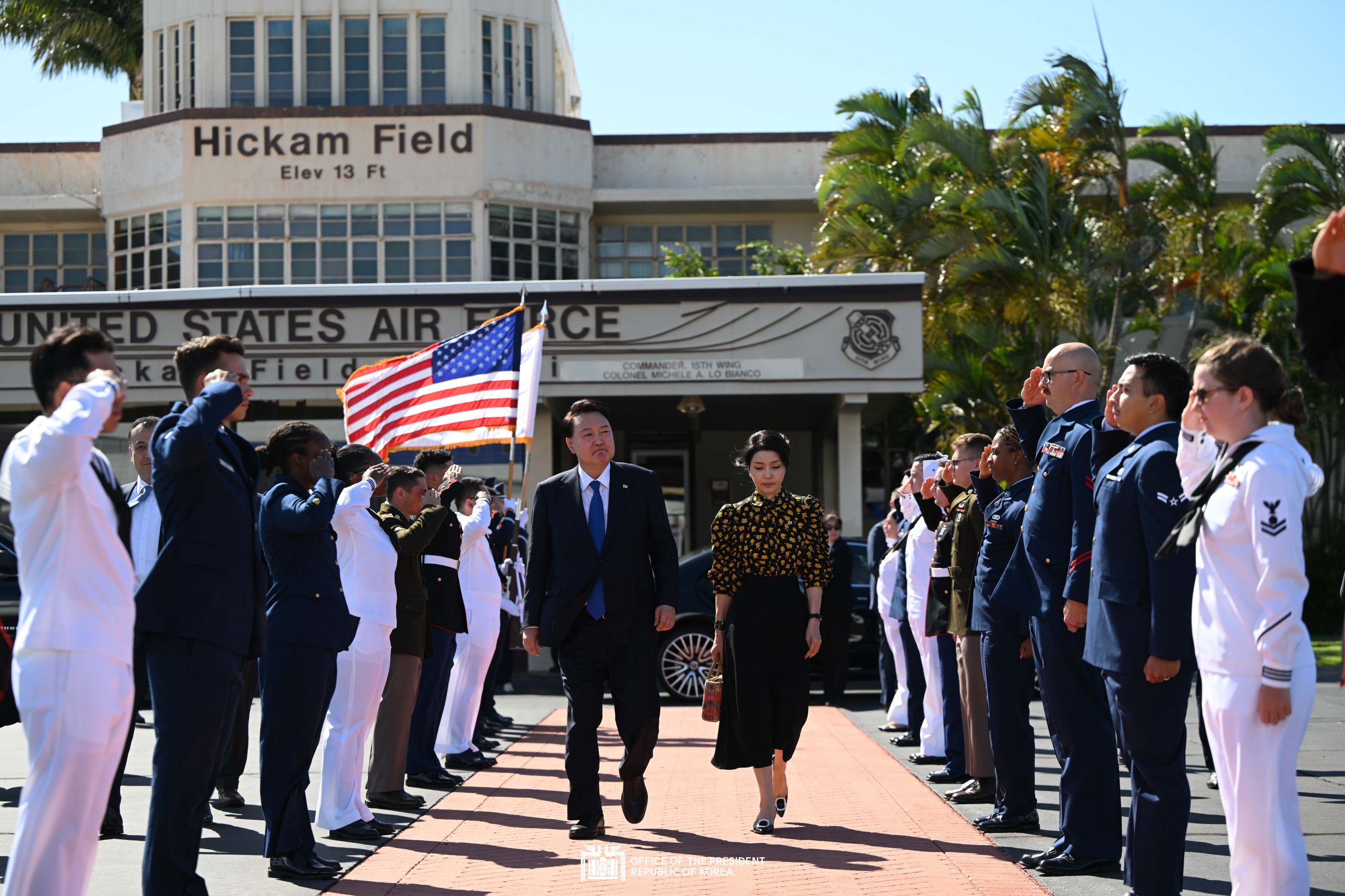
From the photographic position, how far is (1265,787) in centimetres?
440

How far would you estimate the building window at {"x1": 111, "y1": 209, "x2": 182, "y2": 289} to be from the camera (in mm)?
28188

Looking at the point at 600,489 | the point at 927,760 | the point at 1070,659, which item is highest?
the point at 600,489

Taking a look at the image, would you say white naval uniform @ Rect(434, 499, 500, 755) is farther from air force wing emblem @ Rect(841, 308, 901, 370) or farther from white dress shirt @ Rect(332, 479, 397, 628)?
air force wing emblem @ Rect(841, 308, 901, 370)

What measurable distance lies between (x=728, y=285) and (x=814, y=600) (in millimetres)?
14858

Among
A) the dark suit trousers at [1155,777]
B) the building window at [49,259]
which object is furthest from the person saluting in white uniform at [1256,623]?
the building window at [49,259]

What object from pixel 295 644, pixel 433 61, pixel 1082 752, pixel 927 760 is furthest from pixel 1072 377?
pixel 433 61

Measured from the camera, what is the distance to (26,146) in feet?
100.0

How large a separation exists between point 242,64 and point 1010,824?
25404mm

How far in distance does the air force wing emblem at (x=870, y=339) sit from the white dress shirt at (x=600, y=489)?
14.7 meters

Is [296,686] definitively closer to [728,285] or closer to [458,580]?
[458,580]

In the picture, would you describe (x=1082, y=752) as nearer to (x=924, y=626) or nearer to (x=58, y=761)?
(x=924, y=626)

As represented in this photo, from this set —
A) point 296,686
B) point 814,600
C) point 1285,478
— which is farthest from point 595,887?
point 1285,478

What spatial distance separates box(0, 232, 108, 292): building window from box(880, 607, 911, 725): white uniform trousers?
23.8 meters

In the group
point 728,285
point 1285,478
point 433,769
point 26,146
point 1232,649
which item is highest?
point 26,146
